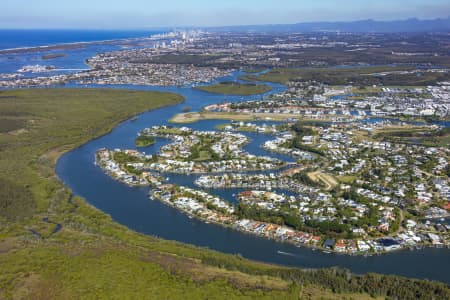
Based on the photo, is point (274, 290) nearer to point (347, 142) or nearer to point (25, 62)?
point (347, 142)

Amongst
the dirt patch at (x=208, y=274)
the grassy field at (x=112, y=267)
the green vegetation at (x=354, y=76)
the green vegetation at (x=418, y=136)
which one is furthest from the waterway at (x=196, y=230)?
the green vegetation at (x=354, y=76)

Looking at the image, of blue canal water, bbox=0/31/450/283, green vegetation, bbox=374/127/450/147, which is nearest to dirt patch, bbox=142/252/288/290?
blue canal water, bbox=0/31/450/283

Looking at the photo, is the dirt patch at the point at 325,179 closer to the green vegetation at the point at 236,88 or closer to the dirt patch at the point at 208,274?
the dirt patch at the point at 208,274

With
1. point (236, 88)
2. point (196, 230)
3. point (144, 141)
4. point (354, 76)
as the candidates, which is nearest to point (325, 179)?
point (196, 230)

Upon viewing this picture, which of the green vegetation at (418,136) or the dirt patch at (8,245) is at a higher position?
the dirt patch at (8,245)

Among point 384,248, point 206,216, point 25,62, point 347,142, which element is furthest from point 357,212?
point 25,62

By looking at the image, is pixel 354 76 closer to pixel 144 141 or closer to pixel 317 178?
pixel 144 141
